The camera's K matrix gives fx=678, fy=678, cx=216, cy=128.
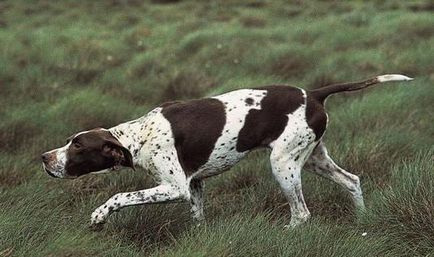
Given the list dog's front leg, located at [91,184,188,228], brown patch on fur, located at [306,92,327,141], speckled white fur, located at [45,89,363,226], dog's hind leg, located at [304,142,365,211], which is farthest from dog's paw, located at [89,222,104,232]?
dog's hind leg, located at [304,142,365,211]

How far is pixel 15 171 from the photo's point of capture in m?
5.57

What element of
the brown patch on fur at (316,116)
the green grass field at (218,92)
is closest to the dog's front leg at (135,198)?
the green grass field at (218,92)

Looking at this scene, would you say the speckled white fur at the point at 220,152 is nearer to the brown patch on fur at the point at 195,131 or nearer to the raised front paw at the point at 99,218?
the brown patch on fur at the point at 195,131

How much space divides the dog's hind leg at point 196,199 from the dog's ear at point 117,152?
54 cm

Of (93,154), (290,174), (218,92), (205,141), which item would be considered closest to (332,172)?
(290,174)

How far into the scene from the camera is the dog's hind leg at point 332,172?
5.01 m

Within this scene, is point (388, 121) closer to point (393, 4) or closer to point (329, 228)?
point (329, 228)

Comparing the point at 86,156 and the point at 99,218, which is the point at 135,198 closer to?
the point at 99,218

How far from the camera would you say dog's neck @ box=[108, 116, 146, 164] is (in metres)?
4.65

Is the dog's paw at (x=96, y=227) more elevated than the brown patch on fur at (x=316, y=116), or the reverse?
the brown patch on fur at (x=316, y=116)

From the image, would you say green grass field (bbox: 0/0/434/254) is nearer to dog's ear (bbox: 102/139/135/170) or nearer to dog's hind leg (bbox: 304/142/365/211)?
dog's hind leg (bbox: 304/142/365/211)

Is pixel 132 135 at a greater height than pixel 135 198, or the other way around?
pixel 132 135

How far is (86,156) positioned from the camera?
181 inches

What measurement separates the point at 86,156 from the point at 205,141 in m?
0.81
